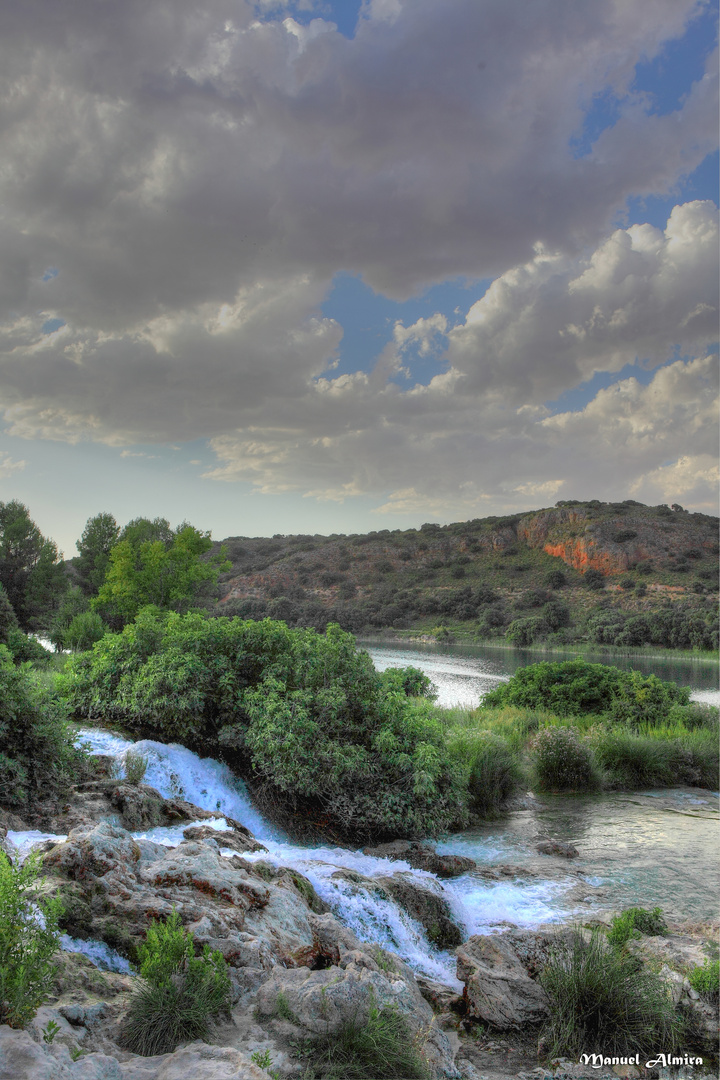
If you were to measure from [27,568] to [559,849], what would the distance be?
136 ft

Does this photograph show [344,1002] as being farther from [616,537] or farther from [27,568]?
[616,537]

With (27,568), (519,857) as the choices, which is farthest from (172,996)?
(27,568)

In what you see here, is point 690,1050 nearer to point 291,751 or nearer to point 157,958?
point 157,958

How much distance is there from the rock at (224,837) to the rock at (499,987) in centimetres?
281

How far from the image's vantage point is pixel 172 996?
11.6 feet

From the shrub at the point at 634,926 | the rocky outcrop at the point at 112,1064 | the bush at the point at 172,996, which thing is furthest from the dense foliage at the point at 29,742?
the shrub at the point at 634,926

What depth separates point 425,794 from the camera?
1005 centimetres

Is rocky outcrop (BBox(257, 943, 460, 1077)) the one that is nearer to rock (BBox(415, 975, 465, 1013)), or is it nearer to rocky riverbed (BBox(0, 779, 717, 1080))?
rocky riverbed (BBox(0, 779, 717, 1080))

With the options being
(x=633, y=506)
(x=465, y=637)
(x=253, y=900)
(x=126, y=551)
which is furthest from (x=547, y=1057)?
(x=633, y=506)

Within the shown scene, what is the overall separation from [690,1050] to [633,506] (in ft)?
330

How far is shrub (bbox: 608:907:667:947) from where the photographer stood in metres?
5.93

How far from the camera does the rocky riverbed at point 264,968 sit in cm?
318

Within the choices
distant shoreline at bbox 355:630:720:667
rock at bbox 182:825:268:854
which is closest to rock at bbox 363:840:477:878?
rock at bbox 182:825:268:854

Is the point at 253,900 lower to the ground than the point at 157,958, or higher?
lower
